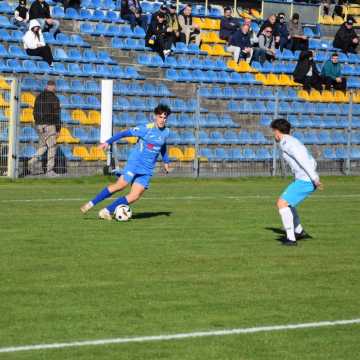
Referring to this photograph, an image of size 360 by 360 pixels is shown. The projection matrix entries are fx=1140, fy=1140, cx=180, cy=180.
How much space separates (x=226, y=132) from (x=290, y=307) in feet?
66.8

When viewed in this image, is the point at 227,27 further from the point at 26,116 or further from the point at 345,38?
the point at 26,116

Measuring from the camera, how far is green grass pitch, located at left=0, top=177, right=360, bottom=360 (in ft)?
29.9

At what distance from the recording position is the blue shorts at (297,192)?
51.2ft

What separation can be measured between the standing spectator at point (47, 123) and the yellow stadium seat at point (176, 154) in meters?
3.57

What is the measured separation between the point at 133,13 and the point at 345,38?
29.8ft

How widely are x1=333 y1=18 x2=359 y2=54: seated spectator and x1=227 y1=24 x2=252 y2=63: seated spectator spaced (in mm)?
5234

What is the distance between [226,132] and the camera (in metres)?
30.9

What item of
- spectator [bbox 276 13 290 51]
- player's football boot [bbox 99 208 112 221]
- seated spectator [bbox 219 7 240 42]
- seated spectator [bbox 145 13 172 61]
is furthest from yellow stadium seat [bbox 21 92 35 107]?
spectator [bbox 276 13 290 51]

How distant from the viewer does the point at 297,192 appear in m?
15.7

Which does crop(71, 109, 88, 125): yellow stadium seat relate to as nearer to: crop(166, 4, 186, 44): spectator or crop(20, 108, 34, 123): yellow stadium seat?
crop(20, 108, 34, 123): yellow stadium seat

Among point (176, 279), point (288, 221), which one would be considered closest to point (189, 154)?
point (288, 221)

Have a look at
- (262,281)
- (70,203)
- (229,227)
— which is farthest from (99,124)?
(262,281)

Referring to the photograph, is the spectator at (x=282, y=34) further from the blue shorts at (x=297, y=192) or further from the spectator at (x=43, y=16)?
the blue shorts at (x=297, y=192)

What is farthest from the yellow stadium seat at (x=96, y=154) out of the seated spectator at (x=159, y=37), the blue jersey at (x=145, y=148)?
the blue jersey at (x=145, y=148)
